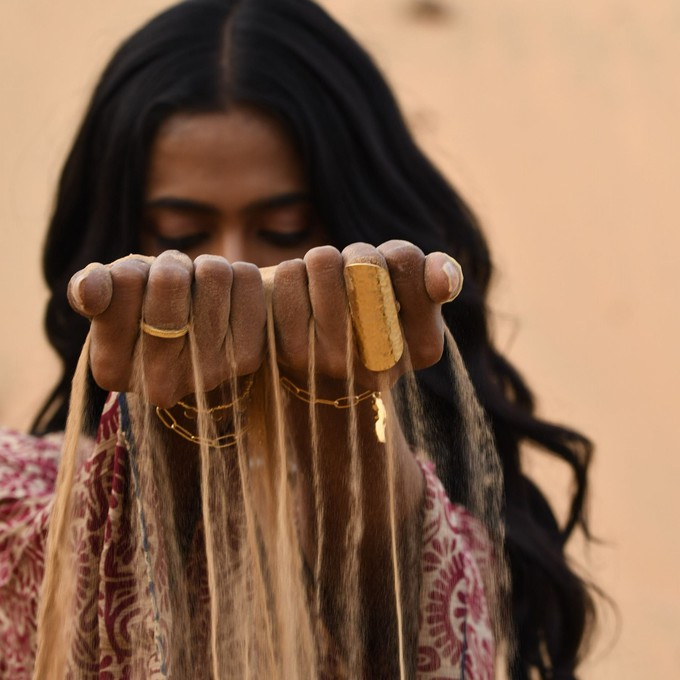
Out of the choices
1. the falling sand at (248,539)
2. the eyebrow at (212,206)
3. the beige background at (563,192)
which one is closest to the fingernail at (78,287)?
the falling sand at (248,539)

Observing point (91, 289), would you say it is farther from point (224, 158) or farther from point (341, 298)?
point (224, 158)

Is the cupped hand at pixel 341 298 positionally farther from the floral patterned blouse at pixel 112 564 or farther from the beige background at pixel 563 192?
the beige background at pixel 563 192

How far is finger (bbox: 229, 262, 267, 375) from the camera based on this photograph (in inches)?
28.9

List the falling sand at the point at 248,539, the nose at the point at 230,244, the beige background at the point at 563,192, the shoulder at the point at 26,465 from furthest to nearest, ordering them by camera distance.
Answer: the beige background at the point at 563,192
the nose at the point at 230,244
the shoulder at the point at 26,465
the falling sand at the point at 248,539

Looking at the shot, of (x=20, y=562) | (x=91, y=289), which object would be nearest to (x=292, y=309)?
(x=91, y=289)

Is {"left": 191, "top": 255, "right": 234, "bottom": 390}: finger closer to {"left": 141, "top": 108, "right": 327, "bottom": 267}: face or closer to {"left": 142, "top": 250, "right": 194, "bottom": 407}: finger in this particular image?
{"left": 142, "top": 250, "right": 194, "bottom": 407}: finger

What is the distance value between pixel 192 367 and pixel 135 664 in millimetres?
236

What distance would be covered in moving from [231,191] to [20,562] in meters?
0.42

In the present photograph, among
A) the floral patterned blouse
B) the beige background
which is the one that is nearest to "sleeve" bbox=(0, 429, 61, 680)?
the floral patterned blouse

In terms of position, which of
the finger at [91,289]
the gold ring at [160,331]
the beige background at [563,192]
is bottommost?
the gold ring at [160,331]

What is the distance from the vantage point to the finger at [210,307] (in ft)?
2.37

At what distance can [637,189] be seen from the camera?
435 centimetres

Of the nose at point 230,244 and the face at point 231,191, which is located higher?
the face at point 231,191

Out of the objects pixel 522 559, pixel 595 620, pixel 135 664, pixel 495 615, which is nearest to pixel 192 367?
pixel 135 664
